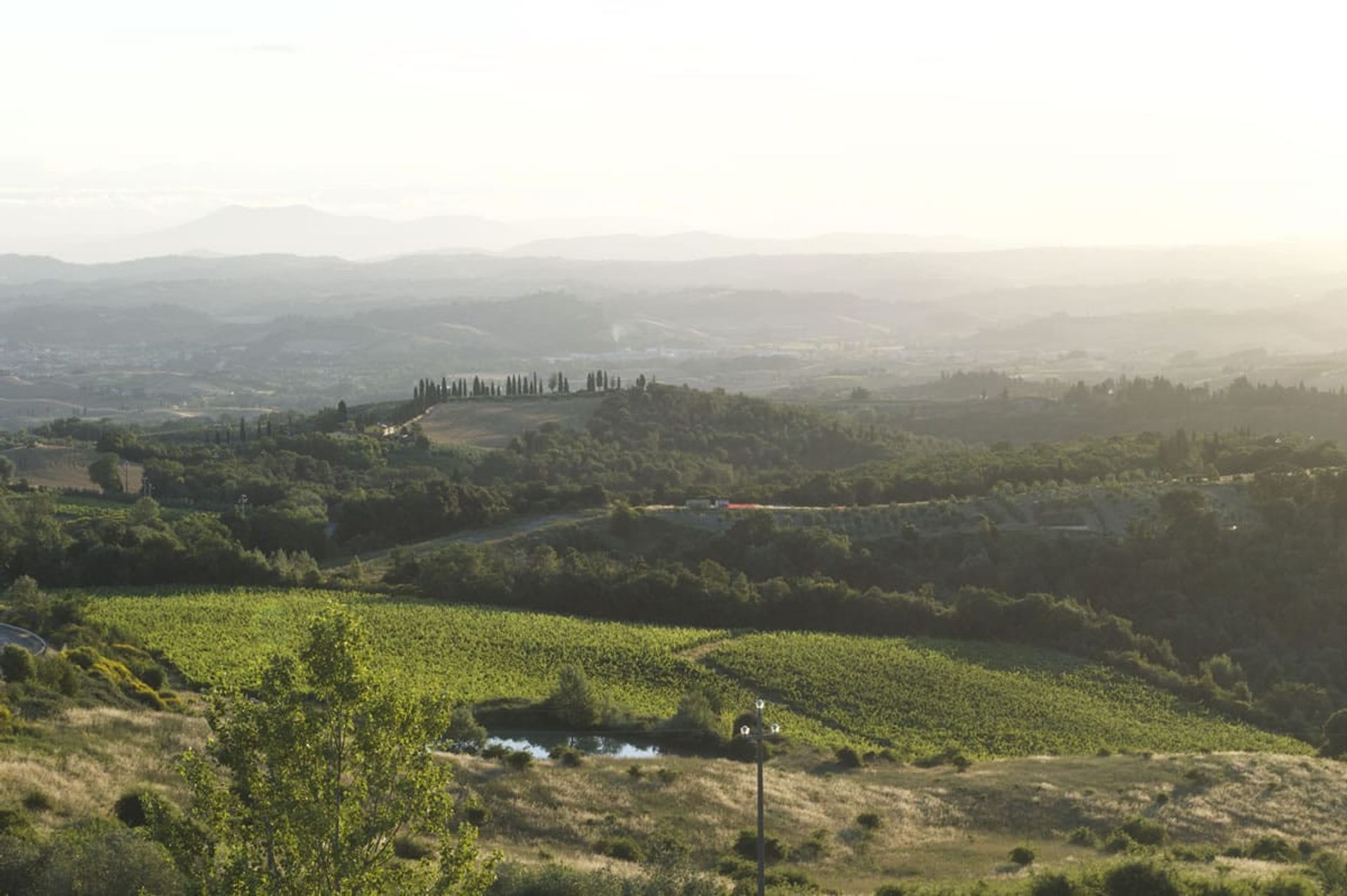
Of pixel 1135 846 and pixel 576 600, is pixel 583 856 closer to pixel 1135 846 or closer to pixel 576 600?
pixel 1135 846

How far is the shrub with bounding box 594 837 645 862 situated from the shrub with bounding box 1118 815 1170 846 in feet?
41.6

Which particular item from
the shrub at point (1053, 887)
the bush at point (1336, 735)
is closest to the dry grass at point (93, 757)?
the shrub at point (1053, 887)

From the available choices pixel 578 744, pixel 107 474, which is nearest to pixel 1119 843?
pixel 578 744

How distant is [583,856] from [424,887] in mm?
13789

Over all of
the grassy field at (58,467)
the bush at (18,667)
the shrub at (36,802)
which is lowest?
the grassy field at (58,467)

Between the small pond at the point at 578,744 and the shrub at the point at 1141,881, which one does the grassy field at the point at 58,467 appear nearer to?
the small pond at the point at 578,744

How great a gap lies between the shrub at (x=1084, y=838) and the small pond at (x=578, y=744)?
12578 mm

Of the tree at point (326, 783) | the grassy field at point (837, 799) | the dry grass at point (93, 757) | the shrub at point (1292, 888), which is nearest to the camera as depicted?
the tree at point (326, 783)

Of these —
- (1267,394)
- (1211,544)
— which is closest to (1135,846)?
(1211,544)

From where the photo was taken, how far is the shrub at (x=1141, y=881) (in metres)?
27.3

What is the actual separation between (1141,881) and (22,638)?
1405 inches

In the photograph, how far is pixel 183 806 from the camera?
98.4 ft

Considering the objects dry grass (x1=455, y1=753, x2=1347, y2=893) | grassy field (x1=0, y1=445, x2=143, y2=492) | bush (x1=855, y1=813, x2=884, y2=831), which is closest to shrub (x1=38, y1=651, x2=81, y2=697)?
dry grass (x1=455, y1=753, x2=1347, y2=893)

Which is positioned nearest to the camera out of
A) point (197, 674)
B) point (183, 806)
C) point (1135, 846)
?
point (183, 806)
